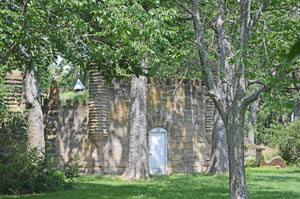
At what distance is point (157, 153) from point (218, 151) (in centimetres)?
300

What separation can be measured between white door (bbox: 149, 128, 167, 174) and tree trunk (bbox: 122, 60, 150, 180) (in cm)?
338

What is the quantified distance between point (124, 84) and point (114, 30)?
13.0 m

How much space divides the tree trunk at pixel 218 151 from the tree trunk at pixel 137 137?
4.42 metres

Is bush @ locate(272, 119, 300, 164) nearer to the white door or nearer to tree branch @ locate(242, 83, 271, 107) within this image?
the white door

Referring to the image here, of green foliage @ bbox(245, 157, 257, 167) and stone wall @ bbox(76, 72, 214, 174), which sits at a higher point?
stone wall @ bbox(76, 72, 214, 174)

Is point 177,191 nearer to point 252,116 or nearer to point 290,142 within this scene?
point 290,142

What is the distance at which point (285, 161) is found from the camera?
98.7 ft

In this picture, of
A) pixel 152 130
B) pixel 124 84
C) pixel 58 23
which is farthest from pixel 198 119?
pixel 58 23

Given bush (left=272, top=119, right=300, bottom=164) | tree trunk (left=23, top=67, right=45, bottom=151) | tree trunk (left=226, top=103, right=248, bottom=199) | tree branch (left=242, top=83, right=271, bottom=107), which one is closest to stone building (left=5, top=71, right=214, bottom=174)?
tree trunk (left=23, top=67, right=45, bottom=151)

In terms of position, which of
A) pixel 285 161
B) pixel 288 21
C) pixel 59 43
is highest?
pixel 288 21

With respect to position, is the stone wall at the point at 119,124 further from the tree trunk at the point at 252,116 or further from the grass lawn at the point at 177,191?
the tree trunk at the point at 252,116

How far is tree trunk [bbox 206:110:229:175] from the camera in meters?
21.8

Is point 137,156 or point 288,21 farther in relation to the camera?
point 137,156

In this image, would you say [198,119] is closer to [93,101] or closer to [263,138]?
[93,101]
